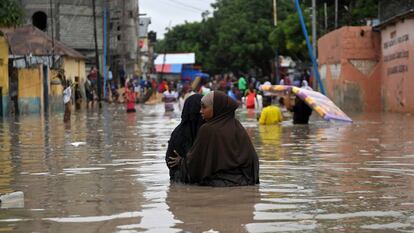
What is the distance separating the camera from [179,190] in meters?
9.34

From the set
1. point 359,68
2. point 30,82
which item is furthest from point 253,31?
point 359,68

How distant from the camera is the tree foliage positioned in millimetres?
49356

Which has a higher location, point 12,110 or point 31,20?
point 31,20

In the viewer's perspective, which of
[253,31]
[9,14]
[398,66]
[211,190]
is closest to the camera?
[211,190]

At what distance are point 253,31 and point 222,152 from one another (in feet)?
217

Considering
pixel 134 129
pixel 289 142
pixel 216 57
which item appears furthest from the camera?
pixel 216 57

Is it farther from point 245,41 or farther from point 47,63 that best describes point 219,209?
point 245,41

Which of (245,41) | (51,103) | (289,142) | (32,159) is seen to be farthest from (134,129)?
(245,41)

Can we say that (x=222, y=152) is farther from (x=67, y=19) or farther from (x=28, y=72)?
(x=67, y=19)

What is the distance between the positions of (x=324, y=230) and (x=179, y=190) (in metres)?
2.95

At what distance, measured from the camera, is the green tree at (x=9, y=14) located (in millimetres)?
28688

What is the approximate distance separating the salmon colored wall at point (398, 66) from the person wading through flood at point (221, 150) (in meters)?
20.2

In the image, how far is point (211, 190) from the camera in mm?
9172

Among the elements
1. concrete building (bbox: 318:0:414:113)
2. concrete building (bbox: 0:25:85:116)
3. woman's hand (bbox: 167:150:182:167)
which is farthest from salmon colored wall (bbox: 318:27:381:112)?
woman's hand (bbox: 167:150:182:167)
